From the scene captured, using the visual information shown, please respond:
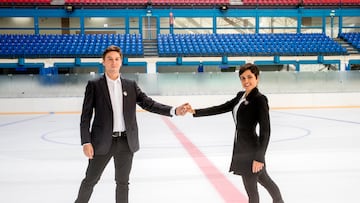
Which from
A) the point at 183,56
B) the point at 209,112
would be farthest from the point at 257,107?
the point at 183,56

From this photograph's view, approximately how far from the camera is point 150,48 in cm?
1981

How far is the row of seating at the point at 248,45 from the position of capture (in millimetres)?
19031

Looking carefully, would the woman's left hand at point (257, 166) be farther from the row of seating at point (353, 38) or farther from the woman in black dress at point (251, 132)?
the row of seating at point (353, 38)

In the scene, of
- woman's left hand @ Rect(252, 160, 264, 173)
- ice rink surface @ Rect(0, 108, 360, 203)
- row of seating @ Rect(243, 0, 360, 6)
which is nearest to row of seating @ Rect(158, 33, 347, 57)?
row of seating @ Rect(243, 0, 360, 6)

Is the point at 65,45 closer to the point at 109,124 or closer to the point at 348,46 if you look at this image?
the point at 348,46

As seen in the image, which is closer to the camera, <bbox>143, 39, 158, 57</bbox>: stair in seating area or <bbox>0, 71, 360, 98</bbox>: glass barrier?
<bbox>0, 71, 360, 98</bbox>: glass barrier

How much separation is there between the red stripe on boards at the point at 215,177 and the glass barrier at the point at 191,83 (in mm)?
6360

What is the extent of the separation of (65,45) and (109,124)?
17.4 metres

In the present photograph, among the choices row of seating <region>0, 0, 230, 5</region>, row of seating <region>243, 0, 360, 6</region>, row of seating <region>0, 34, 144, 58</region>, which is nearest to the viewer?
row of seating <region>0, 34, 144, 58</region>

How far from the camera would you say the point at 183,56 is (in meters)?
18.6

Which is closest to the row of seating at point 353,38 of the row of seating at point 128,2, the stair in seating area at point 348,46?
the stair in seating area at point 348,46

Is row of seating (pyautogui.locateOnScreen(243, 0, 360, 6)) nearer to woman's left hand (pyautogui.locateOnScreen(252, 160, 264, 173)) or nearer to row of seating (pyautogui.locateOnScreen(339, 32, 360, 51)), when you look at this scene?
row of seating (pyautogui.locateOnScreen(339, 32, 360, 51))

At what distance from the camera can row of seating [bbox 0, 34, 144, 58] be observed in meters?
18.1

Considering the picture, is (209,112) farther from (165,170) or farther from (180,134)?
(180,134)
